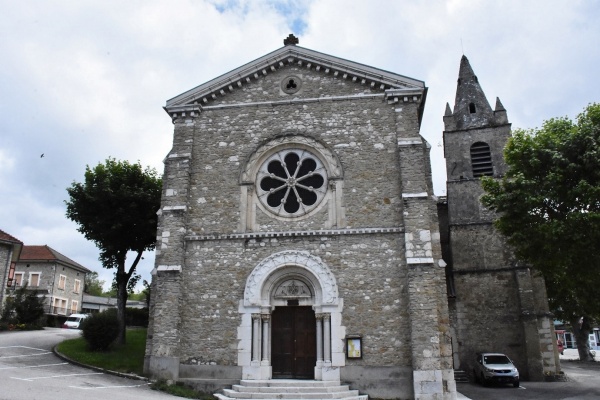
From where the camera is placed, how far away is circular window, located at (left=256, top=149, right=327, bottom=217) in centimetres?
1628

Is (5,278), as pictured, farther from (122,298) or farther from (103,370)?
(103,370)

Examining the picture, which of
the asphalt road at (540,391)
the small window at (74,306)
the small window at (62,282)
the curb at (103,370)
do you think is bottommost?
the asphalt road at (540,391)

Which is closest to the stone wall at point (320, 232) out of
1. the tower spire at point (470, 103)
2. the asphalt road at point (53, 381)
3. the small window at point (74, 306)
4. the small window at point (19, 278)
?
the asphalt road at point (53, 381)

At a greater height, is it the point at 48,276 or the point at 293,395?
the point at 48,276

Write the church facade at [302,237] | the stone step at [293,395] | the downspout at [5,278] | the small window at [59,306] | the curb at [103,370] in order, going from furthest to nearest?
the small window at [59,306] < the downspout at [5,278] < the curb at [103,370] < the church facade at [302,237] < the stone step at [293,395]

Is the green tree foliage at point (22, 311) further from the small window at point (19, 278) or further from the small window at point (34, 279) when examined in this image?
the small window at point (19, 278)

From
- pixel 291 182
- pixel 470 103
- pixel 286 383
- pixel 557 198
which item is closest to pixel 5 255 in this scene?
pixel 291 182

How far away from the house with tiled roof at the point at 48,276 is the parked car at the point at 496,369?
33029 mm

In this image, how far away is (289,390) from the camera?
13.6 metres

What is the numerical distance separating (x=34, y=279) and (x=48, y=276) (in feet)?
3.89

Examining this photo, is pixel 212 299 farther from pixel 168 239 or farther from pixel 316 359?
pixel 316 359

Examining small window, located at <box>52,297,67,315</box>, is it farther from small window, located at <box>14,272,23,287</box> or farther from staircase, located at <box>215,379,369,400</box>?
staircase, located at <box>215,379,369,400</box>

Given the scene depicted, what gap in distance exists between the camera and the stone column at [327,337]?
574 inches

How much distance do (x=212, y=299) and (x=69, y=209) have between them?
11.3 m
